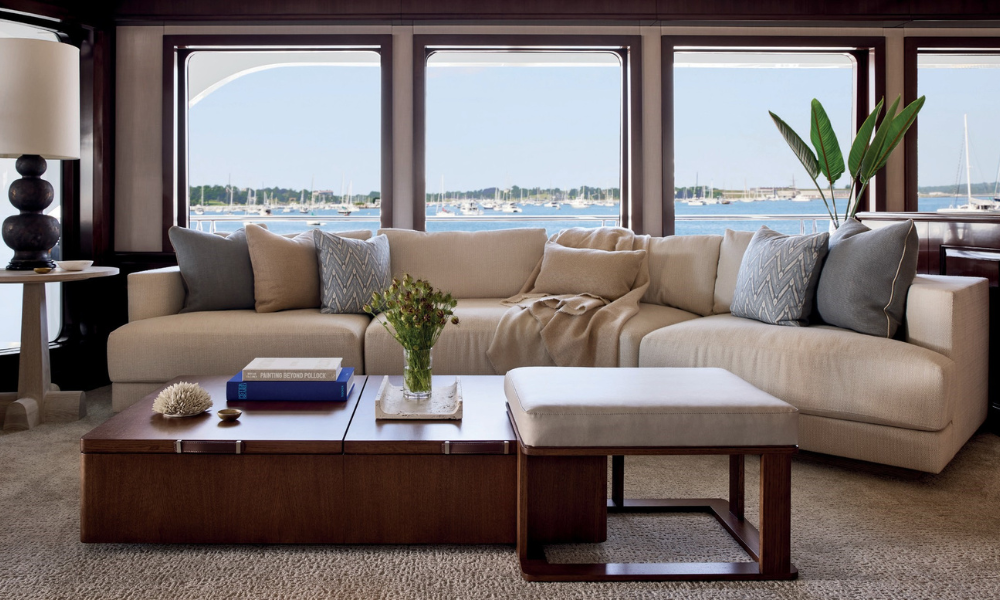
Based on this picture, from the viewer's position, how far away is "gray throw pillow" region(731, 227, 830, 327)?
2.93 metres

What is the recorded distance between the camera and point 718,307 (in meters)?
3.56

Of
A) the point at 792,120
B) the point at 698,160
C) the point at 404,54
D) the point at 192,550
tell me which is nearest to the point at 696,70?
the point at 792,120

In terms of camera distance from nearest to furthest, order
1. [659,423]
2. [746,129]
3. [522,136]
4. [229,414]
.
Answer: [659,423], [229,414], [522,136], [746,129]

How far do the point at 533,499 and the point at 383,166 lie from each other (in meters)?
2.97

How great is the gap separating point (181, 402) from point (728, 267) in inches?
101

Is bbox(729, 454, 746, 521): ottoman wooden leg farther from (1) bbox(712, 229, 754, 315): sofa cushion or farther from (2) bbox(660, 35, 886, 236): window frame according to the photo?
(2) bbox(660, 35, 886, 236): window frame

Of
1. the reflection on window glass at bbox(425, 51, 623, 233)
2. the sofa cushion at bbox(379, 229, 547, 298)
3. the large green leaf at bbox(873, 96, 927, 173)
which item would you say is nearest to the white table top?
the sofa cushion at bbox(379, 229, 547, 298)

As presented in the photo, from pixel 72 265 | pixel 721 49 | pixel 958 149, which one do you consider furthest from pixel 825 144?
pixel 72 265

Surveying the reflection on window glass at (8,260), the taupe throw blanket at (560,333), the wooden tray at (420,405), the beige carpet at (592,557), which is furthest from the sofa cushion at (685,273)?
the reflection on window glass at (8,260)

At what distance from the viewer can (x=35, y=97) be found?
3209mm

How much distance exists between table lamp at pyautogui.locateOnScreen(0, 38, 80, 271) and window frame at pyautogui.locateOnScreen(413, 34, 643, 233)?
1.83m

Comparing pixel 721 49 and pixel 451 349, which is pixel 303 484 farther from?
pixel 721 49

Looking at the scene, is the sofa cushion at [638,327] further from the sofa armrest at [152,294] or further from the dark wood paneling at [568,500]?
the sofa armrest at [152,294]

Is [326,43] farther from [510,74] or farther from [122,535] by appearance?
[510,74]
